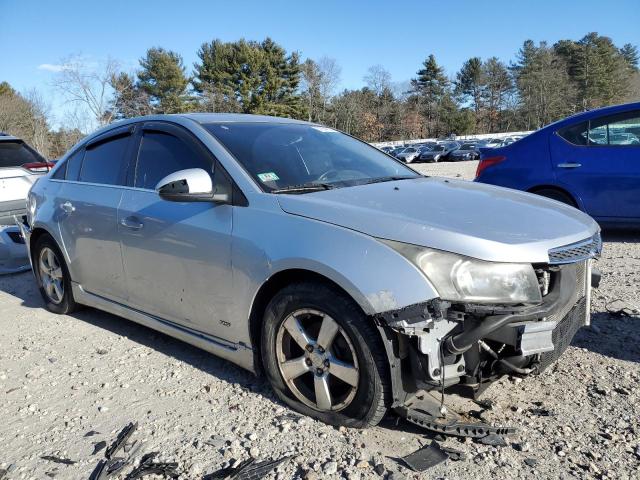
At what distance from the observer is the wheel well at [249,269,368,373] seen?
2.62 m

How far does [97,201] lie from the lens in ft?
12.9

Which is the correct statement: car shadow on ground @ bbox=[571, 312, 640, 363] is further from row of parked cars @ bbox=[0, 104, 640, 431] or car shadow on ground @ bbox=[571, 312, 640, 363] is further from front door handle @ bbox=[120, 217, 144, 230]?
front door handle @ bbox=[120, 217, 144, 230]

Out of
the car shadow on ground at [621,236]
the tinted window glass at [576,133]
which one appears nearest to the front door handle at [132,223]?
the tinted window glass at [576,133]

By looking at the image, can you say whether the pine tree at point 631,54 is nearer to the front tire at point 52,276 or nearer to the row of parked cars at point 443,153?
the row of parked cars at point 443,153

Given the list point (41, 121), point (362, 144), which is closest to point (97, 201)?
point (362, 144)

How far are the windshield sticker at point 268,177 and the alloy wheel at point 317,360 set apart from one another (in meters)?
0.80

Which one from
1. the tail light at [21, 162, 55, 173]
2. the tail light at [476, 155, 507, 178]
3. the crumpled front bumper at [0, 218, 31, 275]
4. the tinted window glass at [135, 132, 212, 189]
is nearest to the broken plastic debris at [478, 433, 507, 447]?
the tinted window glass at [135, 132, 212, 189]

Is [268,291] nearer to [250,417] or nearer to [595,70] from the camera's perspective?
[250,417]

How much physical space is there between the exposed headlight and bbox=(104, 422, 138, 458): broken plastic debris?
1.68m

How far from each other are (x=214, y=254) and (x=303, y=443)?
1.12 metres

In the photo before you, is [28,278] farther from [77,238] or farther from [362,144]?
[362,144]

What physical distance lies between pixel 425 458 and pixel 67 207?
131 inches

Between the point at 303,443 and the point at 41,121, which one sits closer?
the point at 303,443

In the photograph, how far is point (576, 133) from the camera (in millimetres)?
6387
